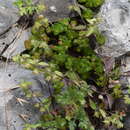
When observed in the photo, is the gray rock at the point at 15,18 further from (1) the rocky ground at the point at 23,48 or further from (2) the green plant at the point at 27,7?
(2) the green plant at the point at 27,7

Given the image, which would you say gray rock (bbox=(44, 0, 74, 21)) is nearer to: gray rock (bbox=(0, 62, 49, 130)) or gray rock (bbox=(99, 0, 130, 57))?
gray rock (bbox=(99, 0, 130, 57))

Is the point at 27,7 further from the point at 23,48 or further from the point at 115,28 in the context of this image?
the point at 115,28

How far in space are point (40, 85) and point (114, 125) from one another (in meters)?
0.85

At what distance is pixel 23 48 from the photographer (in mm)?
3564

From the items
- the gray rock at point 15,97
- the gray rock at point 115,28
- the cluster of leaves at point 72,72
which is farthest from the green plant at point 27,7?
the gray rock at point 115,28

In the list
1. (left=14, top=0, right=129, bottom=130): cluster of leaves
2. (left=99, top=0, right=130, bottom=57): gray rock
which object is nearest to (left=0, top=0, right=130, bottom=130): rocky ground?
(left=99, top=0, right=130, bottom=57): gray rock

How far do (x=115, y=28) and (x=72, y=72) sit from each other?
70 cm

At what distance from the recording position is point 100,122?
344 centimetres

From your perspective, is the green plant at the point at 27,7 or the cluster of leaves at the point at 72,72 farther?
the green plant at the point at 27,7

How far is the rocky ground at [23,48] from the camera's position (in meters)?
3.18

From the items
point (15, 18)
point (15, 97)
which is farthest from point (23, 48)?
point (15, 97)

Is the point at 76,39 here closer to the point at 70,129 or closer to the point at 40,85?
the point at 40,85

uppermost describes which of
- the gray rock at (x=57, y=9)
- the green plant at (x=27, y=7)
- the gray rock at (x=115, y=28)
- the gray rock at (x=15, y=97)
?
the green plant at (x=27, y=7)

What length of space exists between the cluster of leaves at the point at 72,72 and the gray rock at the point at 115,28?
99mm
